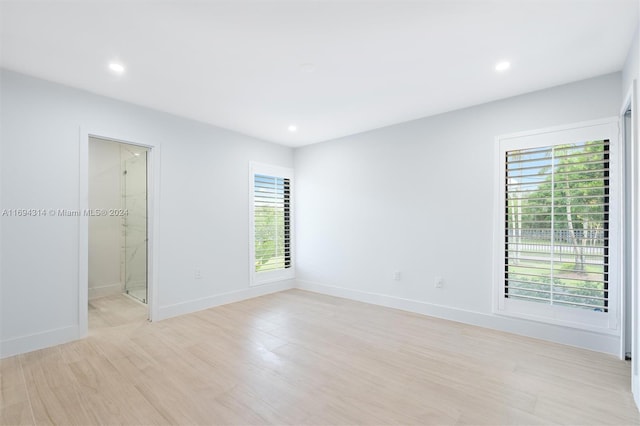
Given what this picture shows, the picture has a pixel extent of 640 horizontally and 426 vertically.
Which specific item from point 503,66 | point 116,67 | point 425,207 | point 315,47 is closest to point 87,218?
point 116,67

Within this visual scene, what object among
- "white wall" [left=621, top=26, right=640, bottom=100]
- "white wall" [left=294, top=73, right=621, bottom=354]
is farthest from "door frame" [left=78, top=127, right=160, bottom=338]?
"white wall" [left=621, top=26, right=640, bottom=100]

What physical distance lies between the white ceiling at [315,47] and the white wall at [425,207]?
30 centimetres

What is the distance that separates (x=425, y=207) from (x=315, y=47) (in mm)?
2482

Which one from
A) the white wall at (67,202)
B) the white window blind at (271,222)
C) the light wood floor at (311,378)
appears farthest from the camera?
the white window blind at (271,222)

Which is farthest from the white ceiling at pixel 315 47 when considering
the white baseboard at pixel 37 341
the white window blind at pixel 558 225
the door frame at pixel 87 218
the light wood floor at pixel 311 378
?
the light wood floor at pixel 311 378

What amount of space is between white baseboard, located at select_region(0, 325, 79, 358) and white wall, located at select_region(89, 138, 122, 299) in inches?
78.3

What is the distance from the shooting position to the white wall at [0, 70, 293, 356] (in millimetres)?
2711

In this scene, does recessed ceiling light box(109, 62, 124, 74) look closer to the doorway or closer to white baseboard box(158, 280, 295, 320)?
the doorway

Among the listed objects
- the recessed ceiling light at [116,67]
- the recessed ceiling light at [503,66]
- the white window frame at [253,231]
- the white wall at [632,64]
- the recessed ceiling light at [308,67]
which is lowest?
the white window frame at [253,231]

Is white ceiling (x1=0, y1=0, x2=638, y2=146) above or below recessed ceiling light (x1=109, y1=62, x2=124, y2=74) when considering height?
above

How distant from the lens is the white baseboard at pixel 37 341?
2.64 m

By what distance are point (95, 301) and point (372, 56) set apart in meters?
5.13

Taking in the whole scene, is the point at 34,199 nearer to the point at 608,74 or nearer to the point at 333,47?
the point at 333,47

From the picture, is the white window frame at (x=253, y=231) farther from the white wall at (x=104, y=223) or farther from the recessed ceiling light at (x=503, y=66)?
the recessed ceiling light at (x=503, y=66)
